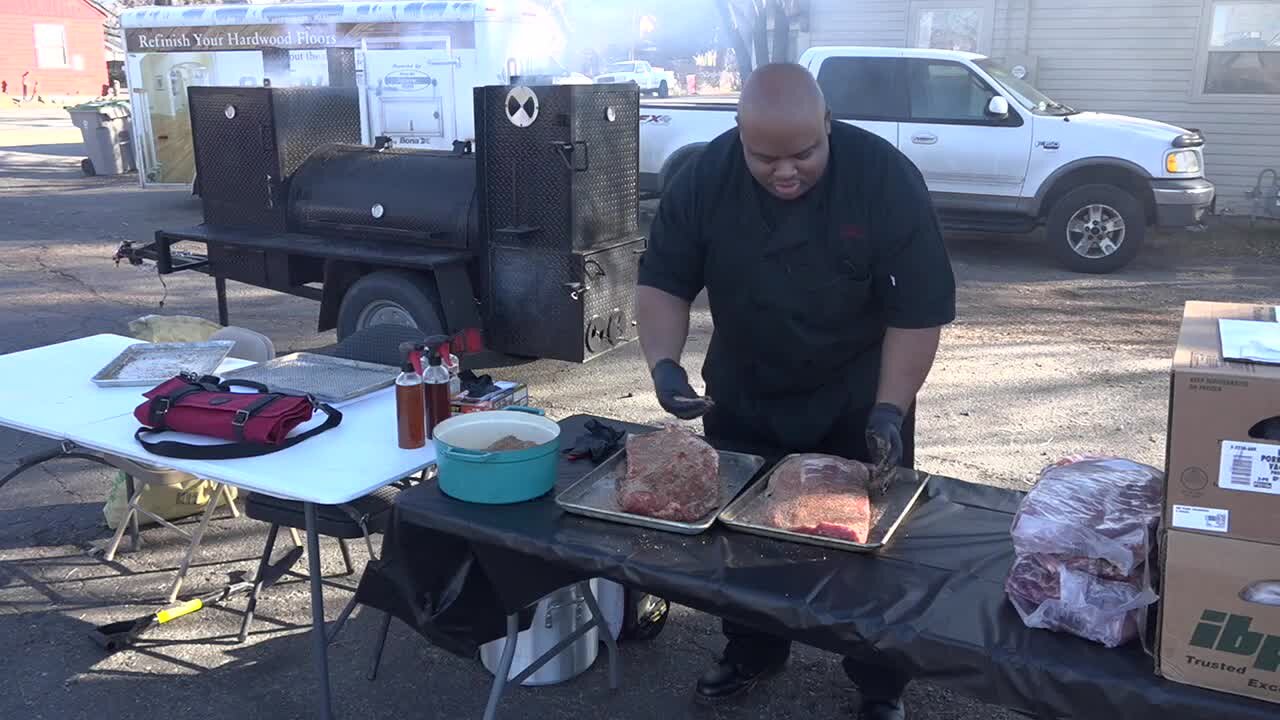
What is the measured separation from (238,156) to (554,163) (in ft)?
7.72

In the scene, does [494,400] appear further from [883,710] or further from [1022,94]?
[1022,94]

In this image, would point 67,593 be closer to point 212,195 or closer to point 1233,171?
point 212,195

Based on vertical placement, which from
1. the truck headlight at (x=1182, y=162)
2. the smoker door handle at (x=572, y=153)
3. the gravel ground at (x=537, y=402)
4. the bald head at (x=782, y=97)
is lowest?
the gravel ground at (x=537, y=402)

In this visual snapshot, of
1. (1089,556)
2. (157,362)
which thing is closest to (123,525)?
(157,362)

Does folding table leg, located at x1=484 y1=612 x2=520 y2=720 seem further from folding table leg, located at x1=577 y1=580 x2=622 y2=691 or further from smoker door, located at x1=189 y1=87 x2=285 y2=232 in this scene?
smoker door, located at x1=189 y1=87 x2=285 y2=232

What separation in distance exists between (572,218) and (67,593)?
299 centimetres

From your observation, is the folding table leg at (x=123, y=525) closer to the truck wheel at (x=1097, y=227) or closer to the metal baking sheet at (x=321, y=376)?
the metal baking sheet at (x=321, y=376)

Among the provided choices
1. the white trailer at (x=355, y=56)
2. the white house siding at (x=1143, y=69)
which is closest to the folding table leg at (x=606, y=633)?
→ the white trailer at (x=355, y=56)

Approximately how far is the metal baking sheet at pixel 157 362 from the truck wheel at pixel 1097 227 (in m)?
Result: 8.66

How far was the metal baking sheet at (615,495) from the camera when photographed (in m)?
2.39

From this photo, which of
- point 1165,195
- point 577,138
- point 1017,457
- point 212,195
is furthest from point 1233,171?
point 212,195

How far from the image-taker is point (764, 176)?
2.66 metres

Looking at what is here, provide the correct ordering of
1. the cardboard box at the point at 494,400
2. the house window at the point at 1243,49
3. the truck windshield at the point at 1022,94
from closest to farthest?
the cardboard box at the point at 494,400 < the truck windshield at the point at 1022,94 < the house window at the point at 1243,49

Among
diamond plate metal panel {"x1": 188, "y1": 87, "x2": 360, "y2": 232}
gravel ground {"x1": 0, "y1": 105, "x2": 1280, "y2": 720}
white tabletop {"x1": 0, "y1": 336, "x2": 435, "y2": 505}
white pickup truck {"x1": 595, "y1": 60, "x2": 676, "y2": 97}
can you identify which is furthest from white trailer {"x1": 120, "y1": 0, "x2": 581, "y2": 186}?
white pickup truck {"x1": 595, "y1": 60, "x2": 676, "y2": 97}
